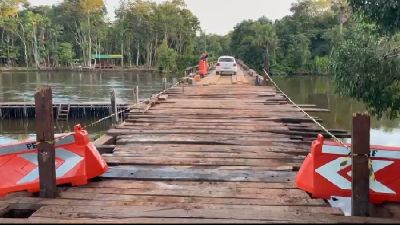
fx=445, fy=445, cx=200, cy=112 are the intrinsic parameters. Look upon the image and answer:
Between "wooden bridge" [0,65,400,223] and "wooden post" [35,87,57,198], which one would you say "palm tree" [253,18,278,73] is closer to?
"wooden bridge" [0,65,400,223]

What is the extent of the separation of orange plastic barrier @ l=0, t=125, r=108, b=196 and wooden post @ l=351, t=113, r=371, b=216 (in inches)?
117

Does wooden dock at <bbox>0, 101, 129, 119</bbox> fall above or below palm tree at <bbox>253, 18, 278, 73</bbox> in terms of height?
below

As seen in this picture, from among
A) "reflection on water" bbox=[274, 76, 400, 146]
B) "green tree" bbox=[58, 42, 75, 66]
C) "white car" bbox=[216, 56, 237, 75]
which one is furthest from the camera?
"green tree" bbox=[58, 42, 75, 66]

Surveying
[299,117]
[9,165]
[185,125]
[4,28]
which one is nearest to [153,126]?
[185,125]

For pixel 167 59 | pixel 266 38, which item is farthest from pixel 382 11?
pixel 167 59

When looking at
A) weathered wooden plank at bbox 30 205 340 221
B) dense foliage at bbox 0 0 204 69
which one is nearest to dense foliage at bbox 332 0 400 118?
weathered wooden plank at bbox 30 205 340 221

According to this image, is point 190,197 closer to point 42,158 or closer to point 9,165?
point 42,158

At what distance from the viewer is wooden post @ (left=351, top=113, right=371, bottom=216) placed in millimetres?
4001

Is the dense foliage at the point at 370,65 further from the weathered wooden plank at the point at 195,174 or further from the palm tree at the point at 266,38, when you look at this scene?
the palm tree at the point at 266,38

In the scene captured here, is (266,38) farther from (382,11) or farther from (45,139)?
(45,139)

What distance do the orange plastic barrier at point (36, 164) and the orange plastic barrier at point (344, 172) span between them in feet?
8.50

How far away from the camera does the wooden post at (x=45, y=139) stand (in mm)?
4469

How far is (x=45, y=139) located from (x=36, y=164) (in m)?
0.61

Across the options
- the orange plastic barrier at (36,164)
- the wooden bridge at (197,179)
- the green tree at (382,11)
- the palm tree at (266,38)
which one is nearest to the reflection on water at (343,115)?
the wooden bridge at (197,179)
